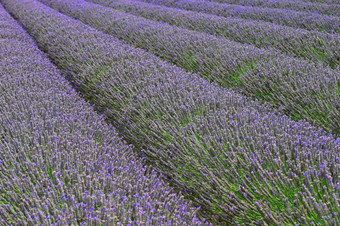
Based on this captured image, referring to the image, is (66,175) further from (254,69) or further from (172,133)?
(254,69)

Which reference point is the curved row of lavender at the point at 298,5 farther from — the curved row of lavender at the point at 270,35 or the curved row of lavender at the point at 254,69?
the curved row of lavender at the point at 254,69

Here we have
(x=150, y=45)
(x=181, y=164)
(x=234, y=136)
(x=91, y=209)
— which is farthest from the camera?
(x=150, y=45)

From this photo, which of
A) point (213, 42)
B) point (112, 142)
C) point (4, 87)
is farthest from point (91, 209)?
point (213, 42)

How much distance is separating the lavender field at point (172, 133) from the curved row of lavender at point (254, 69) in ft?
0.06

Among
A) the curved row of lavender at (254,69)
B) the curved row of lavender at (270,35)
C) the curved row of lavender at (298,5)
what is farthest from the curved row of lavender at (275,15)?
the curved row of lavender at (254,69)

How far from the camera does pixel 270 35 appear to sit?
5.10m

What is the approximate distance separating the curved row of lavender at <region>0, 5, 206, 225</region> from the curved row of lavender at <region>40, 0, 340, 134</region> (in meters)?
1.58

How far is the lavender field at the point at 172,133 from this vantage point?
1.82 metres

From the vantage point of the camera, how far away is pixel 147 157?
110 inches

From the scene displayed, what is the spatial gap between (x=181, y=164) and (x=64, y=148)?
34.7 inches

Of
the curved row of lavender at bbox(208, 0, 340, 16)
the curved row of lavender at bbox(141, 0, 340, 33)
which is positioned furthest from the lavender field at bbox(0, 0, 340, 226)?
the curved row of lavender at bbox(208, 0, 340, 16)

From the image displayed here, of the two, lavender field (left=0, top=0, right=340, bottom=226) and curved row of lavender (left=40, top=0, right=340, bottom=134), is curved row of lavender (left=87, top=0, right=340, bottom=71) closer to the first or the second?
lavender field (left=0, top=0, right=340, bottom=226)

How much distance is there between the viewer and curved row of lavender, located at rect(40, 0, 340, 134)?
3.01m

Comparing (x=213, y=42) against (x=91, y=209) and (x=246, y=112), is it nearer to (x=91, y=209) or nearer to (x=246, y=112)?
(x=246, y=112)
